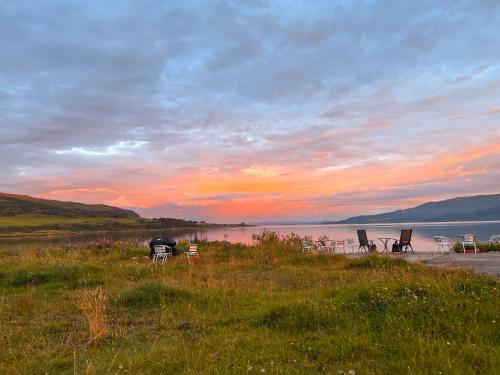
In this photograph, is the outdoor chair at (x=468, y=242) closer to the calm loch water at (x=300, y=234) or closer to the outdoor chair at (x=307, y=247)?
the calm loch water at (x=300, y=234)

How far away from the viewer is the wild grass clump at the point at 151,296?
7.25 m

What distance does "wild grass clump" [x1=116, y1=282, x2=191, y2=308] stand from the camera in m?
7.25

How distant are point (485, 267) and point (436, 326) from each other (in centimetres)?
717

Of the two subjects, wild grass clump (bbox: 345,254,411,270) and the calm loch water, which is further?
the calm loch water

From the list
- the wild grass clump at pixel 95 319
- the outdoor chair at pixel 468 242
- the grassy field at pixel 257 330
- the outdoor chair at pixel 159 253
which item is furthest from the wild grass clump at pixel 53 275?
the outdoor chair at pixel 468 242

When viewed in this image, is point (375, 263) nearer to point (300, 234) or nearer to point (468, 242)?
point (468, 242)

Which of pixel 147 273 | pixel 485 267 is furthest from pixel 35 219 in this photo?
pixel 485 267

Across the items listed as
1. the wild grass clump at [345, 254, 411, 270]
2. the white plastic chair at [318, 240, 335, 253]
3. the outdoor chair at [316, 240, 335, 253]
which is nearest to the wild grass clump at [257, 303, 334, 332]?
the wild grass clump at [345, 254, 411, 270]

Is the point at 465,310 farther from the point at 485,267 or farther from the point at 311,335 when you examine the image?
the point at 485,267

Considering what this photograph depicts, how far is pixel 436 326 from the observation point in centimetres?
483

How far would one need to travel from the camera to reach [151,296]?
743 cm

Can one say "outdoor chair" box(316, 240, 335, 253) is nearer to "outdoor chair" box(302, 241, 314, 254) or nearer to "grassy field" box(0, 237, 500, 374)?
"outdoor chair" box(302, 241, 314, 254)

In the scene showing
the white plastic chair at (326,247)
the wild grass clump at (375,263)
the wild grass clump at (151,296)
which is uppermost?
the wild grass clump at (151,296)

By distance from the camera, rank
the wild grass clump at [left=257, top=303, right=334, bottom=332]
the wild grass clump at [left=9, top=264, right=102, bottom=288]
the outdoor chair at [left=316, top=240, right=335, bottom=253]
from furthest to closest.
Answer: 1. the outdoor chair at [left=316, top=240, right=335, bottom=253]
2. the wild grass clump at [left=9, top=264, right=102, bottom=288]
3. the wild grass clump at [left=257, top=303, right=334, bottom=332]
